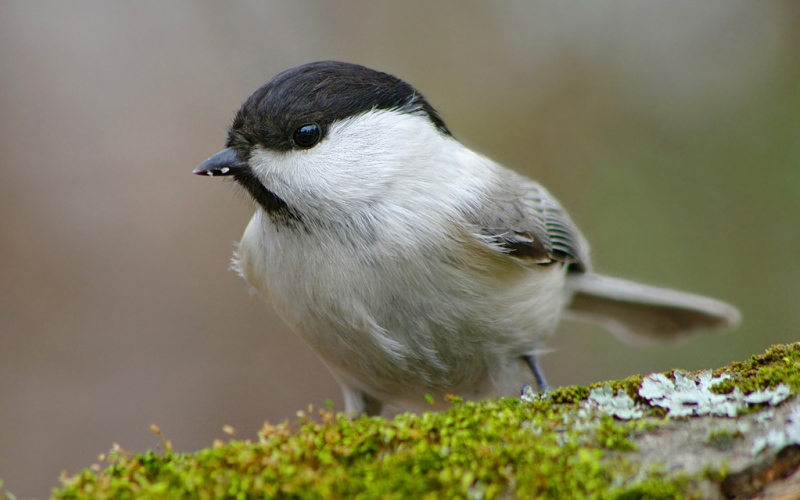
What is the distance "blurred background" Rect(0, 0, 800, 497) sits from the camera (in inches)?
157

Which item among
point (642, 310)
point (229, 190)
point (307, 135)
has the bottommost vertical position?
point (307, 135)

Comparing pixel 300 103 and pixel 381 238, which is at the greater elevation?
pixel 300 103

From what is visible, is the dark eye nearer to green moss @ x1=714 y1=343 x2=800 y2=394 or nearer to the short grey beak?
the short grey beak

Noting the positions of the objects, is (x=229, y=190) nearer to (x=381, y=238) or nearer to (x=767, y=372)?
(x=381, y=238)

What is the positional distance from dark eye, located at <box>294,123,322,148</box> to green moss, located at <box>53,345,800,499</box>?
915mm

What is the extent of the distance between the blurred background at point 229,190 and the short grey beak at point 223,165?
2130mm

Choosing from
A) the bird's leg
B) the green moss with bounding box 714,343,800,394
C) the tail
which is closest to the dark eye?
the bird's leg

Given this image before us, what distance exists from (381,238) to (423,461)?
2.93 ft

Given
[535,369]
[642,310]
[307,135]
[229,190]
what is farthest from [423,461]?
[229,190]

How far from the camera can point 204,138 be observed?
4516 mm

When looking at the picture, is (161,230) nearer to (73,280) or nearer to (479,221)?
(73,280)

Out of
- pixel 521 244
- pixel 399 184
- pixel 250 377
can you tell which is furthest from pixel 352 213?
pixel 250 377

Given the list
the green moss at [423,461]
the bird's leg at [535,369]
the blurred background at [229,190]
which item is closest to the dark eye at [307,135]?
the green moss at [423,461]

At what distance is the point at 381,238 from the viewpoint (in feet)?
6.24
